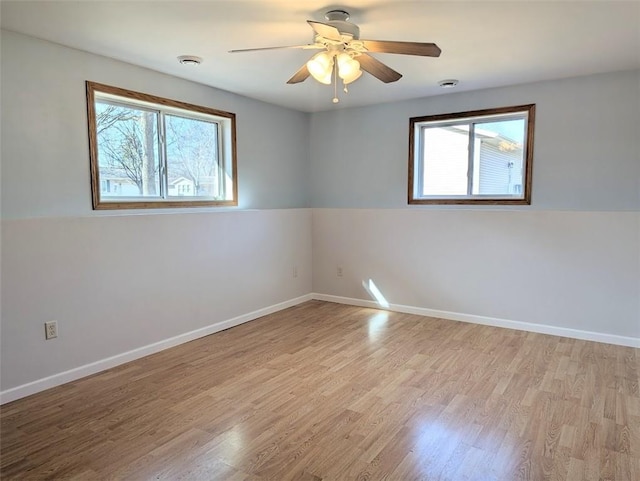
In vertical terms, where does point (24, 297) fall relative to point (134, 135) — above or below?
below

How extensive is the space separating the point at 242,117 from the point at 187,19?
6.33 feet

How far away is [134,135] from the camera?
3506mm

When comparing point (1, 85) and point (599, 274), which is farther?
point (599, 274)

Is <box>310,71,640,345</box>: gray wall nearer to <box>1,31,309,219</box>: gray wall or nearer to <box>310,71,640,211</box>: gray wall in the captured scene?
<box>310,71,640,211</box>: gray wall

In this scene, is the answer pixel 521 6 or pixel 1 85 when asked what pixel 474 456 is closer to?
pixel 521 6

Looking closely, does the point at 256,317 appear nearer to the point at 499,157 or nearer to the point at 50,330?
the point at 50,330

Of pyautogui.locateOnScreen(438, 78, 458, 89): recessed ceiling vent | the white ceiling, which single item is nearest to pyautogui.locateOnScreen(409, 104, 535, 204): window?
pyautogui.locateOnScreen(438, 78, 458, 89): recessed ceiling vent

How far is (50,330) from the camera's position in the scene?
2.80 m

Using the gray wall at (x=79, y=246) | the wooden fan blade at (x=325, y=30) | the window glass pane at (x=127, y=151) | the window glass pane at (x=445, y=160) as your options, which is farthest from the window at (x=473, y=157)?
the window glass pane at (x=127, y=151)

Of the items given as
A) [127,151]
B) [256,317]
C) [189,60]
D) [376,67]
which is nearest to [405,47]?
[376,67]

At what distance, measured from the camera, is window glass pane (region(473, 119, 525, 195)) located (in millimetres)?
4168

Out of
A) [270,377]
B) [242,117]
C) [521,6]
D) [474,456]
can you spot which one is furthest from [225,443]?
[242,117]

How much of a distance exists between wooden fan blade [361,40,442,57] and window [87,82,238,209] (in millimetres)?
2116

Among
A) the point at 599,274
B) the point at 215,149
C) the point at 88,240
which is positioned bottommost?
the point at 599,274
